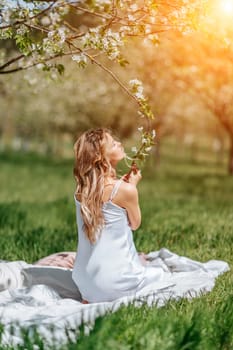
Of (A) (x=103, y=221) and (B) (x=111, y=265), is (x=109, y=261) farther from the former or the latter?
(A) (x=103, y=221)

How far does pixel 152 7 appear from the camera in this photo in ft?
21.6

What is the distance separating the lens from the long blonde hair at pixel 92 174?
6.59 meters

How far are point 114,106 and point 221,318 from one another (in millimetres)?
35596

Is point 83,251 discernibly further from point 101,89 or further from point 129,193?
point 101,89

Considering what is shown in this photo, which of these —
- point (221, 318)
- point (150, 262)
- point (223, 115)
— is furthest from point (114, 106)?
point (221, 318)

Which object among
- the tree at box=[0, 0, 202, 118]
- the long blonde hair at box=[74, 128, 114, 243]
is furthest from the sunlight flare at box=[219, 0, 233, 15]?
the long blonde hair at box=[74, 128, 114, 243]

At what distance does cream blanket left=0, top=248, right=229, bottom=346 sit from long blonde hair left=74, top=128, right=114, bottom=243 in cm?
75

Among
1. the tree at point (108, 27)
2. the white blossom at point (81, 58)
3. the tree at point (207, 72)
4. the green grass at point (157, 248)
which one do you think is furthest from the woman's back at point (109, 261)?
the tree at point (207, 72)

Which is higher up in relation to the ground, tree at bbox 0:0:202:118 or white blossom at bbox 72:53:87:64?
tree at bbox 0:0:202:118

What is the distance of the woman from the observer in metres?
6.61

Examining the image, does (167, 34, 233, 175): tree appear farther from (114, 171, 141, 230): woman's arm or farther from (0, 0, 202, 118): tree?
(114, 171, 141, 230): woman's arm

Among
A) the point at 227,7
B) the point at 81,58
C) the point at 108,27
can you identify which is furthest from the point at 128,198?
the point at 227,7

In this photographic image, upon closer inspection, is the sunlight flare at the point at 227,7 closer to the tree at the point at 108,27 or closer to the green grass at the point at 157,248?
the tree at the point at 108,27

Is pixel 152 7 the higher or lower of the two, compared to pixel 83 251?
higher
